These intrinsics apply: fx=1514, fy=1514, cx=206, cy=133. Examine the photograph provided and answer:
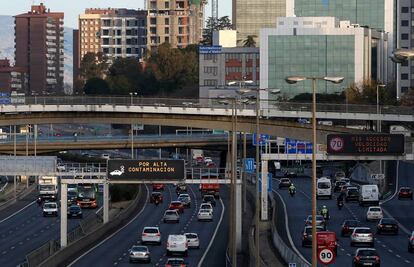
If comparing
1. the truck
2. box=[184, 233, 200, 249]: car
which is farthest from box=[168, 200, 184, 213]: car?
box=[184, 233, 200, 249]: car

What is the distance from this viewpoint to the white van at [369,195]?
122m

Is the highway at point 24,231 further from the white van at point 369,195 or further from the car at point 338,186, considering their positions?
the car at point 338,186

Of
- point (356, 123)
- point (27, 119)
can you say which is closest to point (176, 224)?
point (27, 119)

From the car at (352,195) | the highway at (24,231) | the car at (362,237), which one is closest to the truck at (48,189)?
the highway at (24,231)

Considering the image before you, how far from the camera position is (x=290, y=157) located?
10206 cm

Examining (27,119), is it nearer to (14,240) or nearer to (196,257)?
(14,240)

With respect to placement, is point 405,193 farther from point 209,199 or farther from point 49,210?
point 49,210

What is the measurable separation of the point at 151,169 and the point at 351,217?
24.1 meters

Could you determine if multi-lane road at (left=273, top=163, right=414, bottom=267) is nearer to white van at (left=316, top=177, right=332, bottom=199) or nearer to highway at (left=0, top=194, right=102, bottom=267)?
white van at (left=316, top=177, right=332, bottom=199)

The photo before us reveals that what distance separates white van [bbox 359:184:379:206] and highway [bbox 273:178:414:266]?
33.1 inches

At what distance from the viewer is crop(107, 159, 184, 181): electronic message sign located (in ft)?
302

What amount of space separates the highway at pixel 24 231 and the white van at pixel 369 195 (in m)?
23.2

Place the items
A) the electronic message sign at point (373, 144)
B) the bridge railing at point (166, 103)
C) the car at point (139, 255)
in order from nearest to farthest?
the car at point (139, 255) → the electronic message sign at point (373, 144) → the bridge railing at point (166, 103)

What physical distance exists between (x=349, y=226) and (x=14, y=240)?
85.2 feet
